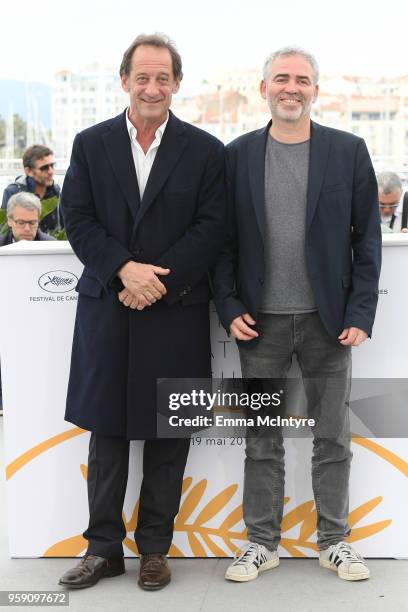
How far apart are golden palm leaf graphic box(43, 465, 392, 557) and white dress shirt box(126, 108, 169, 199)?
1004 mm

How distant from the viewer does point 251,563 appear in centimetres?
290

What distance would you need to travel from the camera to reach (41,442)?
3.07 meters

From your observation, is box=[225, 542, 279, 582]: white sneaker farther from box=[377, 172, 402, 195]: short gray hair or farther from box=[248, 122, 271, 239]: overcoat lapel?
box=[377, 172, 402, 195]: short gray hair

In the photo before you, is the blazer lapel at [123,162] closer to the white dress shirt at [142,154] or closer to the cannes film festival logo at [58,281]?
the white dress shirt at [142,154]

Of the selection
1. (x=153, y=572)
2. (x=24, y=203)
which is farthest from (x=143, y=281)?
(x=24, y=203)

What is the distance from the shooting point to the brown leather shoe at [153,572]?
282cm

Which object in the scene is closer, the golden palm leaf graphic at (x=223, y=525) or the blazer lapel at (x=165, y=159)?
the blazer lapel at (x=165, y=159)

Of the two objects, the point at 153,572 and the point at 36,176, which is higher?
the point at 36,176

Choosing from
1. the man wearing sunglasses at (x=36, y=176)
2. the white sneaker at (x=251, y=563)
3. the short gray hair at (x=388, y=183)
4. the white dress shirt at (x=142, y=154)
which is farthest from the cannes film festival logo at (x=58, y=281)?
the man wearing sunglasses at (x=36, y=176)

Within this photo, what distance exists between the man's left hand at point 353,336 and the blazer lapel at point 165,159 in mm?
698

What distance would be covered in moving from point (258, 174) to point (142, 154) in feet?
1.17

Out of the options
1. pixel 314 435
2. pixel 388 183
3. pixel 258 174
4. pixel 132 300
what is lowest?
pixel 314 435

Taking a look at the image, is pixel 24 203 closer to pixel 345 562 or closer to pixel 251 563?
pixel 251 563

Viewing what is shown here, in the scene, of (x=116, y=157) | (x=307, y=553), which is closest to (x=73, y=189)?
(x=116, y=157)
